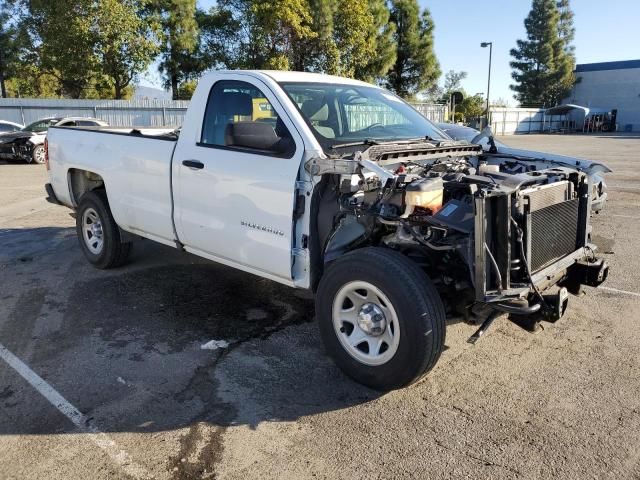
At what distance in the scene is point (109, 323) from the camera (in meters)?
4.80

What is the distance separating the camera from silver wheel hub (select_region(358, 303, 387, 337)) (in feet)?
11.6

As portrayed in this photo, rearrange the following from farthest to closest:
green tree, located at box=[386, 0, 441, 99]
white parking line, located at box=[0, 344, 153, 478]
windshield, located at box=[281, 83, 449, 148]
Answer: green tree, located at box=[386, 0, 441, 99] < windshield, located at box=[281, 83, 449, 148] < white parking line, located at box=[0, 344, 153, 478]

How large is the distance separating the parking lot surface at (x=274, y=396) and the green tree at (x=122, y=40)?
25.5m

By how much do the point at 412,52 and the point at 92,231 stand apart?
40.3 meters

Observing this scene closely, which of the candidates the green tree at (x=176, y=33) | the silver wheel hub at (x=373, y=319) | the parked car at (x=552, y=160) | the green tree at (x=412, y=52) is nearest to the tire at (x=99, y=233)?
the silver wheel hub at (x=373, y=319)

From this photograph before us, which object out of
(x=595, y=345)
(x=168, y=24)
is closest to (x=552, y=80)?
(x=168, y=24)

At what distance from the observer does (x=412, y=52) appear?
42.8 metres

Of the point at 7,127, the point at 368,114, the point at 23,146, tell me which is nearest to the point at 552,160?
the point at 368,114

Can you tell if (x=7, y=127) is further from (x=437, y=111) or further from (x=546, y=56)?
(x=546, y=56)

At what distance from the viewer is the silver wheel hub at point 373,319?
3.54m

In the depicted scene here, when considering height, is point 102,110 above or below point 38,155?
above

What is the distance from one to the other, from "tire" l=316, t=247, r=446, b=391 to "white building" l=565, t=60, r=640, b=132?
222 feet

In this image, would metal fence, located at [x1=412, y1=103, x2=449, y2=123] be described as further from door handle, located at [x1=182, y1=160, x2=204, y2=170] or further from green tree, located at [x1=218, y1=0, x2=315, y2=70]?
door handle, located at [x1=182, y1=160, x2=204, y2=170]

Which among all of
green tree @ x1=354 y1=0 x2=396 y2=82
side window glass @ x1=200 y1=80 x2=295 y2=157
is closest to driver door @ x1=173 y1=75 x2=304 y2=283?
side window glass @ x1=200 y1=80 x2=295 y2=157
